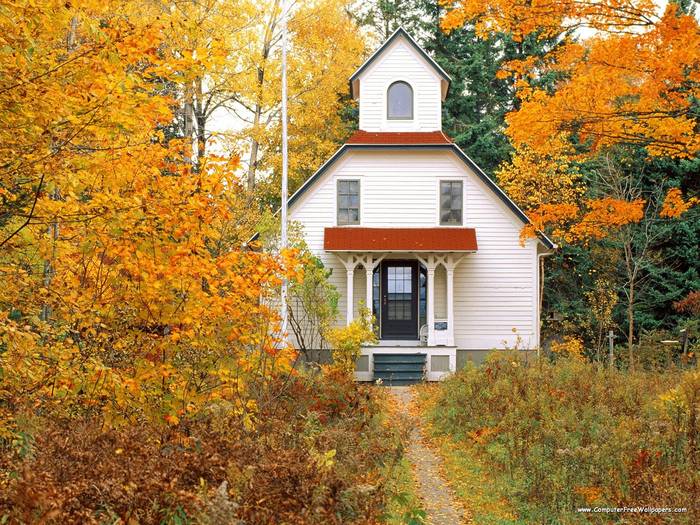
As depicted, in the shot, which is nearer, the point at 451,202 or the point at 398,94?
the point at 451,202

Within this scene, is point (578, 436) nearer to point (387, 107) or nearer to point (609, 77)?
point (609, 77)

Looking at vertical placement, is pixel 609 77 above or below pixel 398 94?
below

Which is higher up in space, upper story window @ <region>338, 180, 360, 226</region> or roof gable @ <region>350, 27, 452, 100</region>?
roof gable @ <region>350, 27, 452, 100</region>

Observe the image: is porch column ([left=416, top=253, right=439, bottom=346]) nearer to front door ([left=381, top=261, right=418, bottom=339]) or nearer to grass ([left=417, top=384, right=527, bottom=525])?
front door ([left=381, top=261, right=418, bottom=339])

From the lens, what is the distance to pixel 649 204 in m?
24.3

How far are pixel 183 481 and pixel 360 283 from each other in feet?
59.0

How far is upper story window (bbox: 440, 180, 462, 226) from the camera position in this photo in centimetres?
2186

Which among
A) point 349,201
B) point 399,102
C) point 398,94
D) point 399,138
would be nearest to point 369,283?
point 349,201

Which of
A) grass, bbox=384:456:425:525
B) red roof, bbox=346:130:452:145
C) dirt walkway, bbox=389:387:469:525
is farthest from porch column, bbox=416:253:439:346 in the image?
grass, bbox=384:456:425:525

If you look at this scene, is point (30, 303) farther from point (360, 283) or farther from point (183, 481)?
point (360, 283)

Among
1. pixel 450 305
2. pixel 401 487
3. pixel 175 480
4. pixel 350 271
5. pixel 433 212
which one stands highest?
pixel 433 212

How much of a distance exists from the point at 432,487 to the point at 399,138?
47.0 ft

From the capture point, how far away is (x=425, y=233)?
21484 mm

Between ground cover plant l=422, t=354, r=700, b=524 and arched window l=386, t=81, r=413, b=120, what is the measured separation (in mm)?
10815
